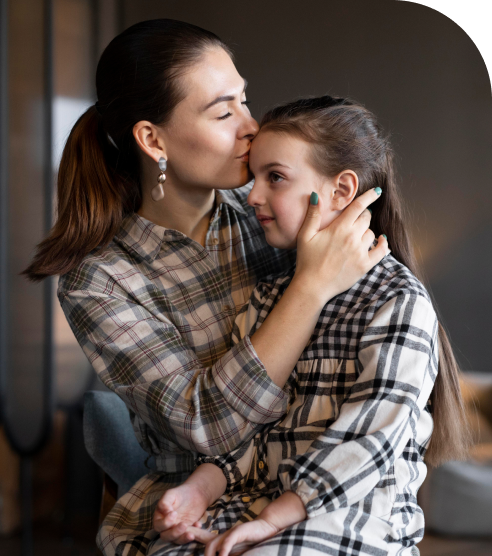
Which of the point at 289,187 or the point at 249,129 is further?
the point at 249,129

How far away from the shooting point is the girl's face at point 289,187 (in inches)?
41.6

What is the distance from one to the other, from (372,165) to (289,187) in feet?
0.61

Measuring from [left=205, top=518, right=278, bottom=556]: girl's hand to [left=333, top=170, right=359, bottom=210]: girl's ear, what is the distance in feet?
1.94

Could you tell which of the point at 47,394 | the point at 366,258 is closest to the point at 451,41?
the point at 366,258

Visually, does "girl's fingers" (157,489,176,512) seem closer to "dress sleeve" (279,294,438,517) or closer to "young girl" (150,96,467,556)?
"young girl" (150,96,467,556)

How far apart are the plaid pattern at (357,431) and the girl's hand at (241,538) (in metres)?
0.02

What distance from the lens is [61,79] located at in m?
2.46

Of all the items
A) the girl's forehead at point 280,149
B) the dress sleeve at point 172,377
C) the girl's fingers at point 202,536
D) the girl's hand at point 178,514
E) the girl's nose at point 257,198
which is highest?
the girl's forehead at point 280,149

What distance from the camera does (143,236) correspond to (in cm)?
131

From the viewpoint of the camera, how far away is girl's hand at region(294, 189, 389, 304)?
1007 mm

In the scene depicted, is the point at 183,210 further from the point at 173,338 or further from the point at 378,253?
the point at 378,253

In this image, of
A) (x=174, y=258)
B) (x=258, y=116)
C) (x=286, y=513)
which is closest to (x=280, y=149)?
(x=174, y=258)

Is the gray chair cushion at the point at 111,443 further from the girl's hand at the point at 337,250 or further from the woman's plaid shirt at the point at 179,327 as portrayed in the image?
the girl's hand at the point at 337,250

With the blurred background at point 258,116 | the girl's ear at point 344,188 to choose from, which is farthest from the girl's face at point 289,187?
the blurred background at point 258,116
